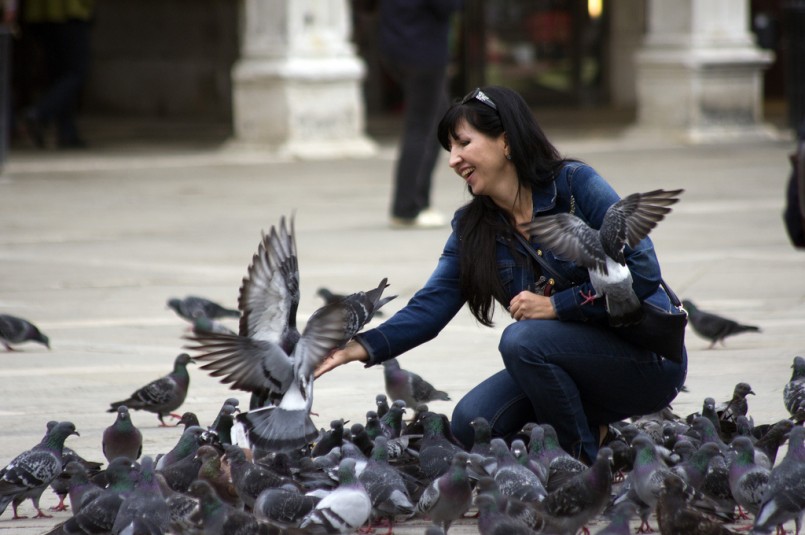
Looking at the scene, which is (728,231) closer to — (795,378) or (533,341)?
(795,378)

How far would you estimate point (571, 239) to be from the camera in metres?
4.64

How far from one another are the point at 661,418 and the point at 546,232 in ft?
4.55

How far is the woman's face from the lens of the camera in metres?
4.92

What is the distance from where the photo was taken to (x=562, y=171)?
498cm

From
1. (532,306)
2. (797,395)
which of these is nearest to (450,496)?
(532,306)

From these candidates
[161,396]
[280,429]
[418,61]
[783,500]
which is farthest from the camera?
[418,61]

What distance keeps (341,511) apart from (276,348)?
0.61m

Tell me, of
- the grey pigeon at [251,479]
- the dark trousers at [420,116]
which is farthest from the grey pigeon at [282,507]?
the dark trousers at [420,116]

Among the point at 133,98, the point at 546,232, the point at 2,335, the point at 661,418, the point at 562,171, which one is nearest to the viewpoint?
the point at 546,232

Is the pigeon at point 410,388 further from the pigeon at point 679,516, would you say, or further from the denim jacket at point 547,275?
the pigeon at point 679,516

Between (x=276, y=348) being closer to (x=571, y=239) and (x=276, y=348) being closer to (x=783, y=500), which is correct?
(x=571, y=239)

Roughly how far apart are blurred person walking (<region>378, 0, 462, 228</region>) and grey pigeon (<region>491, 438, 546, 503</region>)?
6.52 m

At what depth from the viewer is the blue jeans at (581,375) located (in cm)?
492

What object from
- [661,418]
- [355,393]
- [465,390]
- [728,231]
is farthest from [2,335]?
[728,231]
